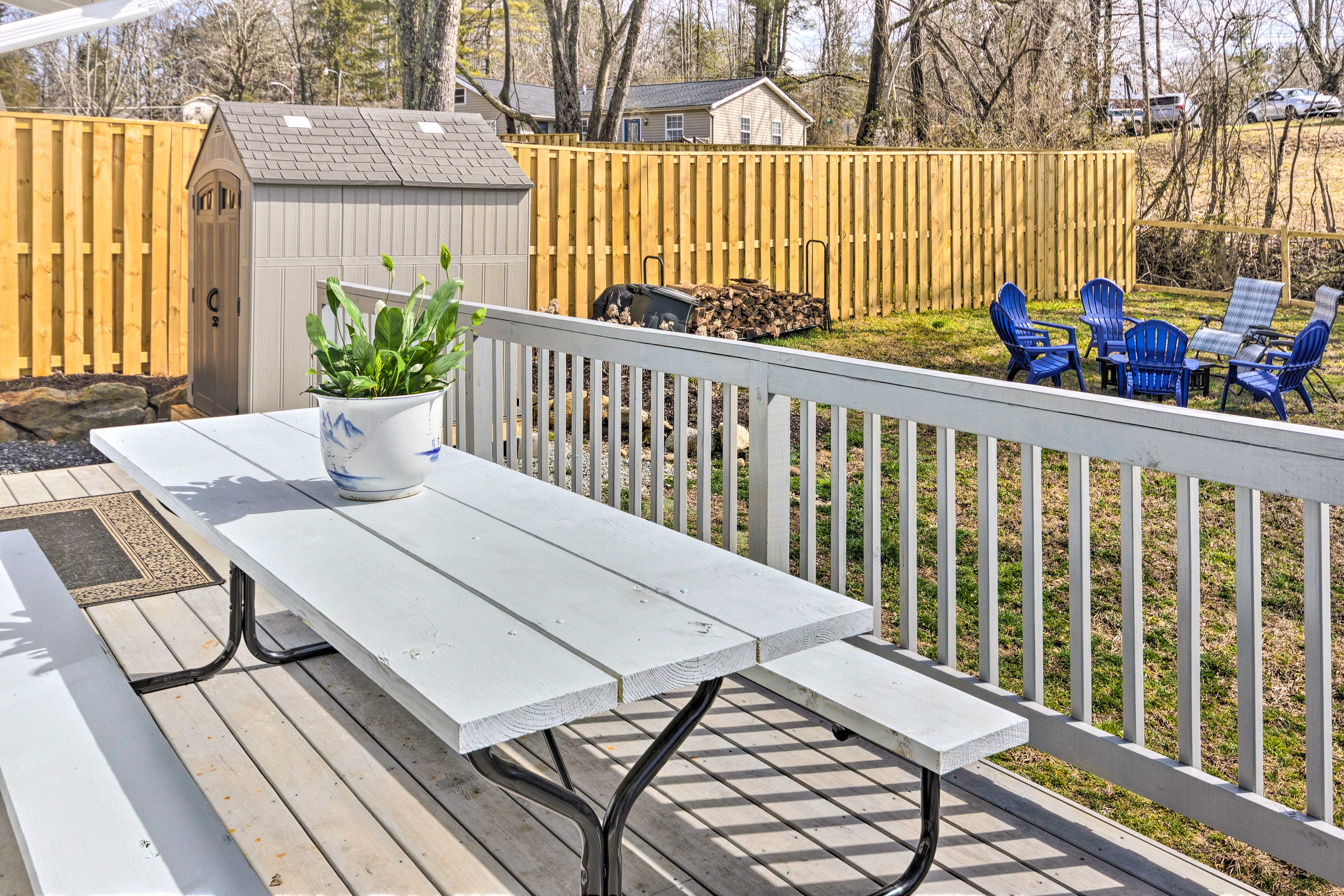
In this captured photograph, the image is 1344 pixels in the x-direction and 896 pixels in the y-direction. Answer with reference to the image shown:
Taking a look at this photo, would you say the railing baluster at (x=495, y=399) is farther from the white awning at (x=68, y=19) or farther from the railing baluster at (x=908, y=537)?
the white awning at (x=68, y=19)

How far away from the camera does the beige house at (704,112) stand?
96.8 ft

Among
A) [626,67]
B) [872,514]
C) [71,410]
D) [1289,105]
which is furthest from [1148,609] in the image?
[626,67]

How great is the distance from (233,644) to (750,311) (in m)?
7.24

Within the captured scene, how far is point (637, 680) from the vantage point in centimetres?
142

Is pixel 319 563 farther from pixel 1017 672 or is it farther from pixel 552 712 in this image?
pixel 1017 672

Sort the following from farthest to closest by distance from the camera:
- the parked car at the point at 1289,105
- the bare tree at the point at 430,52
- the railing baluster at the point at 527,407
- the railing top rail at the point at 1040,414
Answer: the parked car at the point at 1289,105
the bare tree at the point at 430,52
the railing baluster at the point at 527,407
the railing top rail at the point at 1040,414

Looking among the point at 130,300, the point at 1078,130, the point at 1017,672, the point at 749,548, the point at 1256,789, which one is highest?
the point at 1078,130

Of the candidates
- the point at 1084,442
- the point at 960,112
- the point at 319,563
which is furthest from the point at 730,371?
the point at 960,112

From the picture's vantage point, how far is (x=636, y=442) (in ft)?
10.7

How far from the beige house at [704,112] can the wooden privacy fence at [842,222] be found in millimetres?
16236

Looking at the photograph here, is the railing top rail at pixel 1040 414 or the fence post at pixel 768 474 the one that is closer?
the railing top rail at pixel 1040 414

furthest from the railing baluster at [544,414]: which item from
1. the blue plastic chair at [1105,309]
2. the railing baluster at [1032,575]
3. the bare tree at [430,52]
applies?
the bare tree at [430,52]

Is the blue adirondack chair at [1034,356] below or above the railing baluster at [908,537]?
above

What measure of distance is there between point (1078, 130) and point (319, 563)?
16846mm
